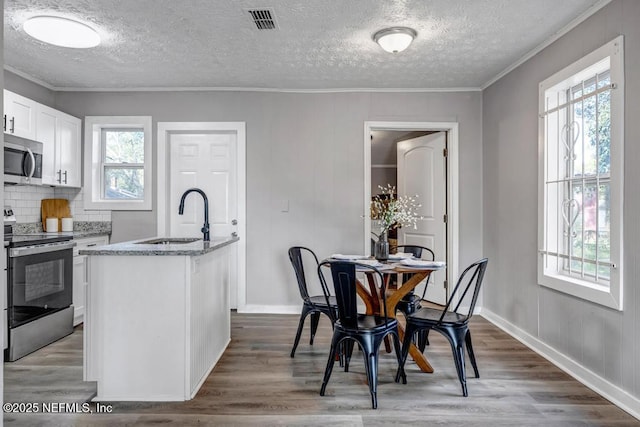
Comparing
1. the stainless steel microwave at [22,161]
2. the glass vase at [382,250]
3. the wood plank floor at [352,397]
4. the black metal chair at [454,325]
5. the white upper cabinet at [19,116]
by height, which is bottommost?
the wood plank floor at [352,397]

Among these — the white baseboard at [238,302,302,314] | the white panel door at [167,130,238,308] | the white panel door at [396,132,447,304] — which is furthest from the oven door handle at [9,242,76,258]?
the white panel door at [396,132,447,304]

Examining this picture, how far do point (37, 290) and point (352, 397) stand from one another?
2661 mm

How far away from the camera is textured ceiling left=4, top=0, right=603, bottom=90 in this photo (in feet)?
9.15

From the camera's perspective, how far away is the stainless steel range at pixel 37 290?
10.1 feet

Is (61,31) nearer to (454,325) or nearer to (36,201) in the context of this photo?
(36,201)

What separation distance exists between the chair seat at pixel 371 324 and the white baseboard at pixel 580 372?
1.34 meters

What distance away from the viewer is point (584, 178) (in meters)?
2.87

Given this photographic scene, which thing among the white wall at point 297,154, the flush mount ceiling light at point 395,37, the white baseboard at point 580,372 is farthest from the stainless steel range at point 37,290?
Result: the white baseboard at point 580,372

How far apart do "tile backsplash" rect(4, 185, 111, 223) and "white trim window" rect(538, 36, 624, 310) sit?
4386 mm

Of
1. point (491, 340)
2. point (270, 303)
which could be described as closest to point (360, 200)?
point (270, 303)

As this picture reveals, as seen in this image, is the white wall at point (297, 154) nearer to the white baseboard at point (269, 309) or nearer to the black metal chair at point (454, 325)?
the white baseboard at point (269, 309)

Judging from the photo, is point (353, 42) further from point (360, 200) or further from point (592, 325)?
point (592, 325)

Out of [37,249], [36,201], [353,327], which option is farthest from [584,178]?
[36,201]

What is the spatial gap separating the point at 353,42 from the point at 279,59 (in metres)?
0.74
